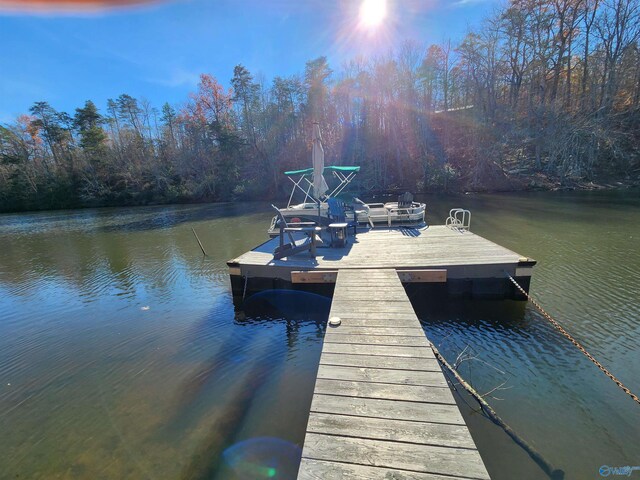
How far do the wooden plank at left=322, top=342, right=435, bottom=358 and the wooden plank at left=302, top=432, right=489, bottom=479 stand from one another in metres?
1.25

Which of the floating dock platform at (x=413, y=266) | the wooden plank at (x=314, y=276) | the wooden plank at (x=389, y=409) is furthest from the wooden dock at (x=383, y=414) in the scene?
the wooden plank at (x=314, y=276)

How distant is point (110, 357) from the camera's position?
542 centimetres

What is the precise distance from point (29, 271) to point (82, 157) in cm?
4113

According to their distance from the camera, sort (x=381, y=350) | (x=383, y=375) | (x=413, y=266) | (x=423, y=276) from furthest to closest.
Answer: (x=413, y=266)
(x=423, y=276)
(x=381, y=350)
(x=383, y=375)

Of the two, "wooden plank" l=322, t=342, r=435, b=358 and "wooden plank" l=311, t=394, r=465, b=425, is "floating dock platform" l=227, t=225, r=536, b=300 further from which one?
"wooden plank" l=311, t=394, r=465, b=425

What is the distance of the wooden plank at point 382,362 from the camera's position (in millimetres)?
3121

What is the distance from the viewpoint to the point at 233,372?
4.73 meters

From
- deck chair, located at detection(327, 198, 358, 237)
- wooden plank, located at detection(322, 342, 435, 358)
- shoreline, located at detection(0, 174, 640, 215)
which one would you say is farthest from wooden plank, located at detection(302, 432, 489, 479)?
shoreline, located at detection(0, 174, 640, 215)

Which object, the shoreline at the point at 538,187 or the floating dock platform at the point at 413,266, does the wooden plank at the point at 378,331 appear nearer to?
the floating dock platform at the point at 413,266

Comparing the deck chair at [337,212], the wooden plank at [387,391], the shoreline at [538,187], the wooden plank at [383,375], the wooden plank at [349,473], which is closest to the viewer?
the wooden plank at [349,473]

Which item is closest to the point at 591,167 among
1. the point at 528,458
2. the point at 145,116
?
the point at 528,458

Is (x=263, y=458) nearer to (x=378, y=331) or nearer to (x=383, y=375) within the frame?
(x=383, y=375)

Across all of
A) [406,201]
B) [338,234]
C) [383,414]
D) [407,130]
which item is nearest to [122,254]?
[338,234]

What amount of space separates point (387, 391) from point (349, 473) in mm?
935
